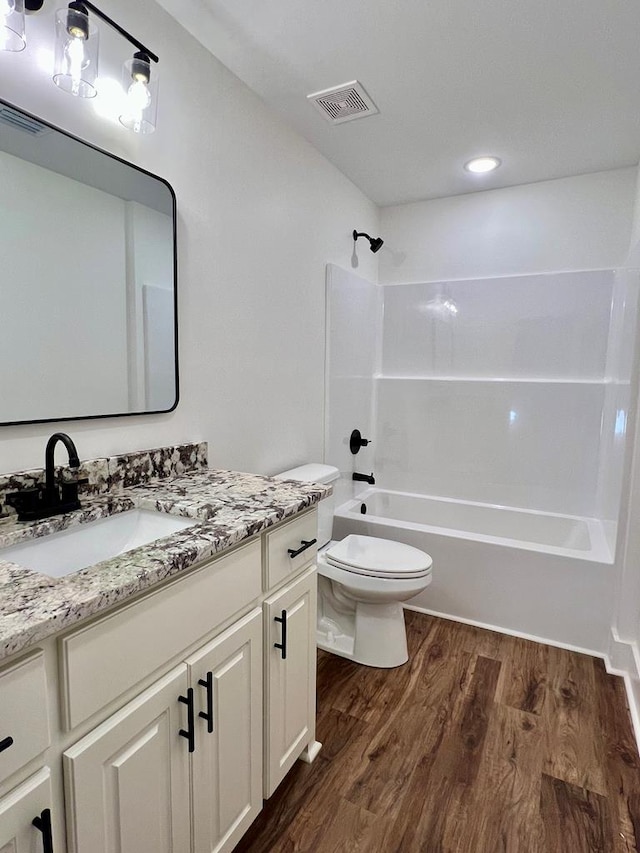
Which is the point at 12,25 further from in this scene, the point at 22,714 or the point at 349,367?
the point at 349,367

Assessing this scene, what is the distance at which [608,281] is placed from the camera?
8.62 ft

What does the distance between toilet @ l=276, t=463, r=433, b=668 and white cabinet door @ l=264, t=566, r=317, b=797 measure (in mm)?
578

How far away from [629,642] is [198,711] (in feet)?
6.26

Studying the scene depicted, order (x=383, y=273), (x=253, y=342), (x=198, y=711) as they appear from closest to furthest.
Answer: (x=198, y=711) < (x=253, y=342) < (x=383, y=273)

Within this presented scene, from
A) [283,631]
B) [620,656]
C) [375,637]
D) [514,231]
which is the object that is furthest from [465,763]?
[514,231]

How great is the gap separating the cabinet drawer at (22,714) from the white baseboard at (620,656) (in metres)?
1.89

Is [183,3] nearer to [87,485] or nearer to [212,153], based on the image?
[212,153]

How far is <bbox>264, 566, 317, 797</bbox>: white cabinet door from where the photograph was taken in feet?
4.08

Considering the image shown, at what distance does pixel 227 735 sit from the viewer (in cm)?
108

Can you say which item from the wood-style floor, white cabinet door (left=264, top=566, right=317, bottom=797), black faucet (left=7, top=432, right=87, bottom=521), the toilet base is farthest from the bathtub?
black faucet (left=7, top=432, right=87, bottom=521)

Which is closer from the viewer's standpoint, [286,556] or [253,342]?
[286,556]

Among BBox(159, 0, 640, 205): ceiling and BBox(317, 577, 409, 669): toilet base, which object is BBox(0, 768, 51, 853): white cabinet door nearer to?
BBox(317, 577, 409, 669): toilet base

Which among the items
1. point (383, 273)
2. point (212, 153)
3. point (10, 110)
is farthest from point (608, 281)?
point (10, 110)

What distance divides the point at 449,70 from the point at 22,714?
2.21 m
